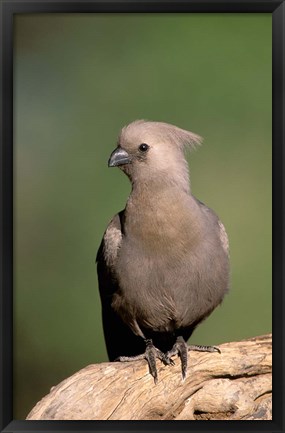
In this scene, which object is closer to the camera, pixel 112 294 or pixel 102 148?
pixel 112 294

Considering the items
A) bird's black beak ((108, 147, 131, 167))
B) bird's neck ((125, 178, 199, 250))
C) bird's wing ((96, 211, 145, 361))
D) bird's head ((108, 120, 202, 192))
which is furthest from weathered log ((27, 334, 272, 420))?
bird's black beak ((108, 147, 131, 167))

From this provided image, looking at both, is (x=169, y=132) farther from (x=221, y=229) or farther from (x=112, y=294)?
(x=112, y=294)

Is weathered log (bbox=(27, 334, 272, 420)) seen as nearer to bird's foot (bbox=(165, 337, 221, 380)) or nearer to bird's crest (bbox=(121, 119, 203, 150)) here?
bird's foot (bbox=(165, 337, 221, 380))

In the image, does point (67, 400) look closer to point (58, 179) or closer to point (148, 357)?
point (148, 357)

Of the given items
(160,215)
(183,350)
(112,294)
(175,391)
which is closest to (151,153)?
(160,215)

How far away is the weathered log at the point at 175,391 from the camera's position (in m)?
5.98

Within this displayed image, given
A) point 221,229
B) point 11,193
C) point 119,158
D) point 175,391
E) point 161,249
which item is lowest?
point 175,391

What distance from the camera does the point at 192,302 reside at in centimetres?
657

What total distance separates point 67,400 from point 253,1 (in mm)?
2937

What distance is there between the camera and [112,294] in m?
6.73

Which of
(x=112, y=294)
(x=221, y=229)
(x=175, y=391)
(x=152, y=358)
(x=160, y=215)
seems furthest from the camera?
(x=221, y=229)

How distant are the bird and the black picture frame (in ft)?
1.65

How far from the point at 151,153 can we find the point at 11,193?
114 centimetres

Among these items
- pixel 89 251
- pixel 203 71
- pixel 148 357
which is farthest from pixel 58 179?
pixel 148 357
